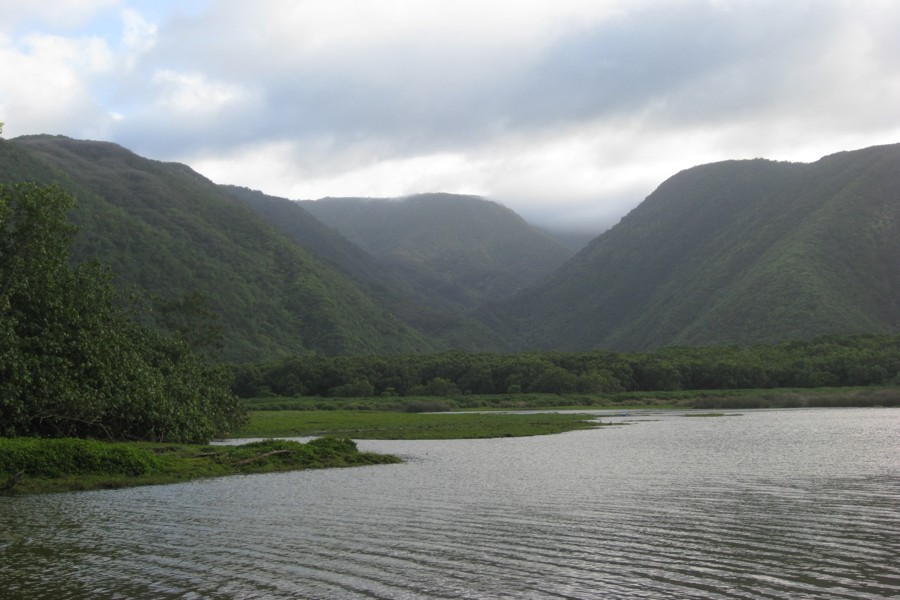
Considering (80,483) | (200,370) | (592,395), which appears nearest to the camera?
(80,483)

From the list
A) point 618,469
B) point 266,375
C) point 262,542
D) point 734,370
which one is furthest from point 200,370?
point 734,370

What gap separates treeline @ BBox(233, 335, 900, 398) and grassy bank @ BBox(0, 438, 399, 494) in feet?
305

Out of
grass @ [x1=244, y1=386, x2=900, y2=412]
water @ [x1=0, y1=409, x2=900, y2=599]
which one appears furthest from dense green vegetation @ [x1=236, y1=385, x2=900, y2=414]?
water @ [x1=0, y1=409, x2=900, y2=599]

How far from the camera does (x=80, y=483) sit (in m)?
34.9

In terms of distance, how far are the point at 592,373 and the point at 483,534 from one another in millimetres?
127693

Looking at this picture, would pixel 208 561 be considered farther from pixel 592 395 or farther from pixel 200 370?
pixel 592 395

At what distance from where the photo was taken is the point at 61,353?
146 feet

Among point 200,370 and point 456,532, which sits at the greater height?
point 200,370

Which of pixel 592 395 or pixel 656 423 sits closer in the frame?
pixel 656 423

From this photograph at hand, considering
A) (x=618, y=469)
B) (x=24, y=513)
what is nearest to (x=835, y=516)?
(x=618, y=469)

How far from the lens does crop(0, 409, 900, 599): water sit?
17578 millimetres

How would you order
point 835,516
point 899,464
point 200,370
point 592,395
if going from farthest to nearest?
point 592,395, point 200,370, point 899,464, point 835,516

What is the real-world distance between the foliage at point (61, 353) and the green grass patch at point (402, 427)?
60.8ft

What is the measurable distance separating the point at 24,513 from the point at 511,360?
5264 inches
